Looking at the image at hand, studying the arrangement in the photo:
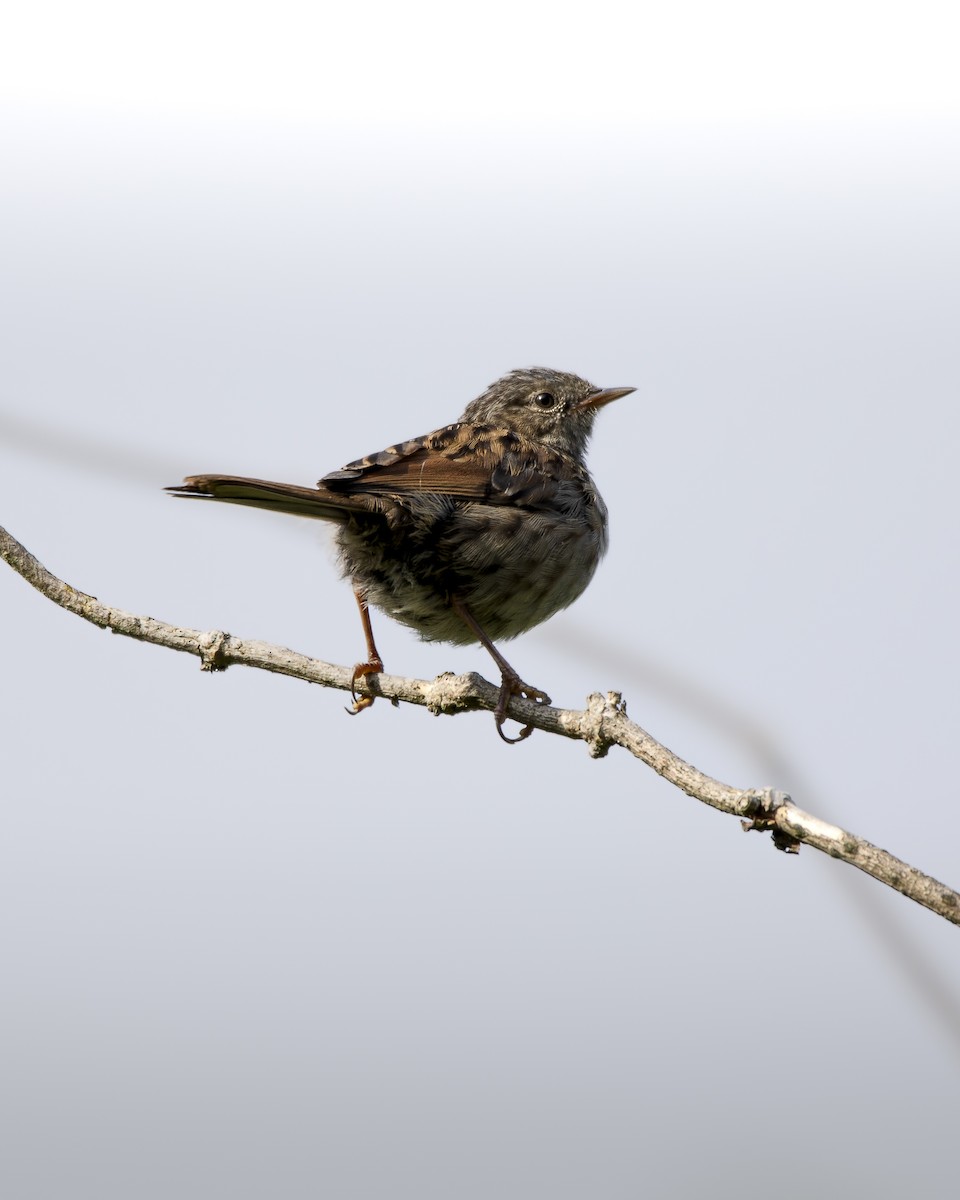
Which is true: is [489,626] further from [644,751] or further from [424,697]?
[644,751]

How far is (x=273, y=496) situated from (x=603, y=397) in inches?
141

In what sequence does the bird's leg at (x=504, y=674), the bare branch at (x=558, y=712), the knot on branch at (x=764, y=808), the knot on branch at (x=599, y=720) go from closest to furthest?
the bare branch at (x=558, y=712) → the knot on branch at (x=764, y=808) → the knot on branch at (x=599, y=720) → the bird's leg at (x=504, y=674)

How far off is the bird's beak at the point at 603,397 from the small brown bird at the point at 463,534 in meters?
1.11

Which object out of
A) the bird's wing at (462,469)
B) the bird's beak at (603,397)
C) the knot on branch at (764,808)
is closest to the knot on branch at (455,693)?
the bird's wing at (462,469)

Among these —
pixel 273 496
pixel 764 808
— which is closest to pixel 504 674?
pixel 273 496

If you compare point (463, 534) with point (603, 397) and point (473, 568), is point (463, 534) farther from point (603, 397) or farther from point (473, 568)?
point (603, 397)

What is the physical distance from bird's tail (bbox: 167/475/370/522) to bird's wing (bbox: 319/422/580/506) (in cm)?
9

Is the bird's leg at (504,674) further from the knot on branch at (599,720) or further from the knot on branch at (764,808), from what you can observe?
the knot on branch at (764,808)

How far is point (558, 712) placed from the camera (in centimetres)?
437

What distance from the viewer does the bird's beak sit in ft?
26.9

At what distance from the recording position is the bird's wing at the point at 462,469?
5.93m

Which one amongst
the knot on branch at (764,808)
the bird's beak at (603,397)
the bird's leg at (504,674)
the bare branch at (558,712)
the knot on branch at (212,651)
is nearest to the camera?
the bare branch at (558,712)

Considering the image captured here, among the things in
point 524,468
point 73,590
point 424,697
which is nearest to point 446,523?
point 524,468

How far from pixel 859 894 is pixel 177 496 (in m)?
2.62
